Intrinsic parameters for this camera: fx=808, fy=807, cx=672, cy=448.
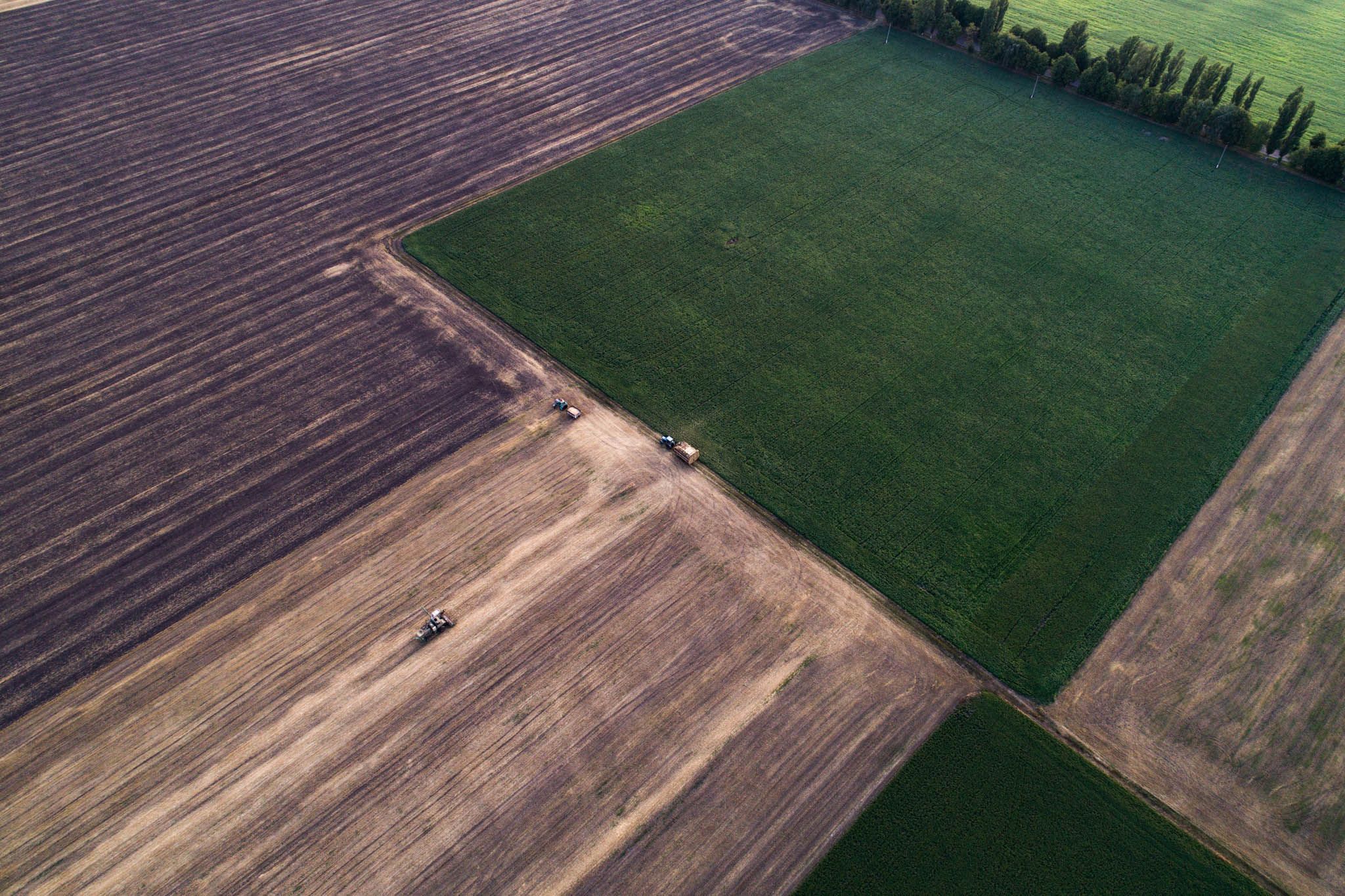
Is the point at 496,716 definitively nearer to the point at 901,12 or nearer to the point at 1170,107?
the point at 1170,107

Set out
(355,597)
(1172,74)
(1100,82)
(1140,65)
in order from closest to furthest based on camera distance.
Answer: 1. (355,597)
2. (1172,74)
3. (1140,65)
4. (1100,82)

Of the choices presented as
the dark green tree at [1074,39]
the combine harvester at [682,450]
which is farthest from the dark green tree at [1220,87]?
the combine harvester at [682,450]

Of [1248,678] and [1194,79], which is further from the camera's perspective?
[1194,79]

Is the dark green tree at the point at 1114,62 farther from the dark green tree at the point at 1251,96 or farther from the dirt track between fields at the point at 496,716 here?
the dirt track between fields at the point at 496,716

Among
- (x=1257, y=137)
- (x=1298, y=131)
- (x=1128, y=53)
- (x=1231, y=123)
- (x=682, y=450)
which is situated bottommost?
(x=682, y=450)

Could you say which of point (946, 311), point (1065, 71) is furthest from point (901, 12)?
point (946, 311)

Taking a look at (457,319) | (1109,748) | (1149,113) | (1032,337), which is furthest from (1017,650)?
(1149,113)
